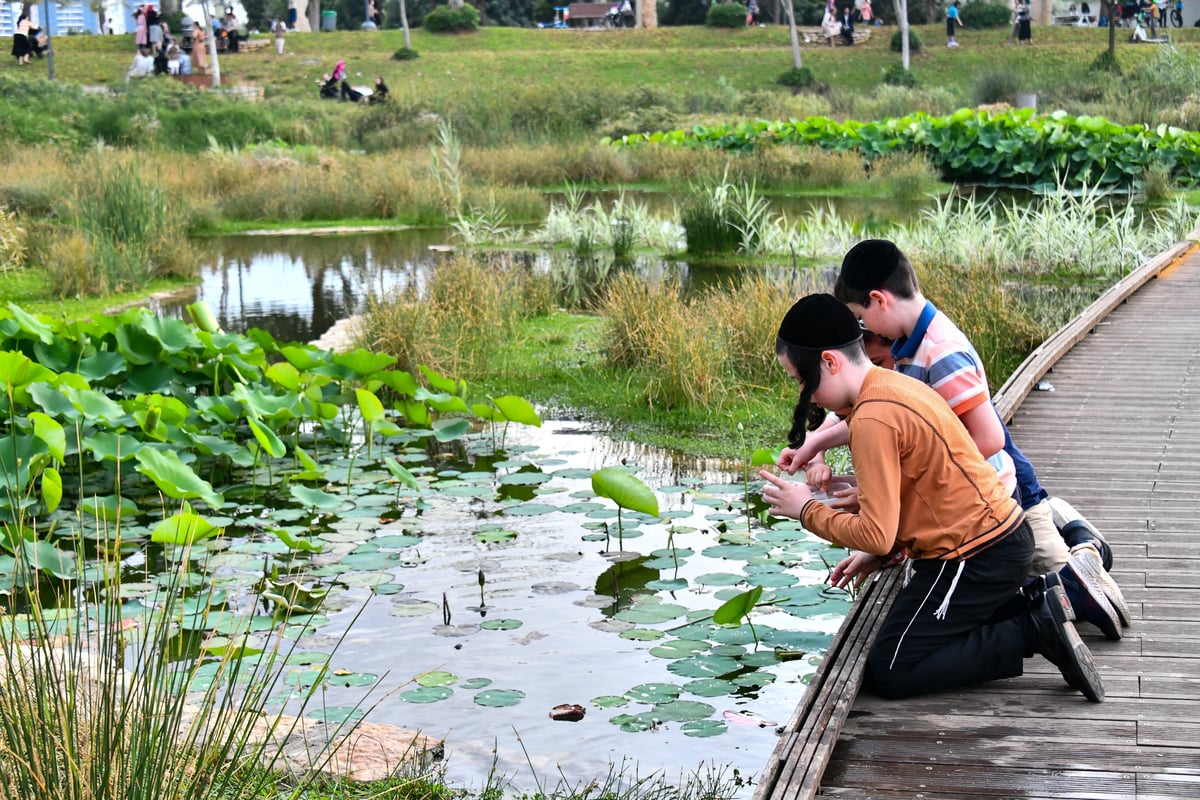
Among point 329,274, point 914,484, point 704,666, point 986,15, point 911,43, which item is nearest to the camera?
point 914,484

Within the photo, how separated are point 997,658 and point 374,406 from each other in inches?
125

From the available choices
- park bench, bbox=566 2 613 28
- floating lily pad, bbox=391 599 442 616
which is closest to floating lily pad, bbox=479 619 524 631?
floating lily pad, bbox=391 599 442 616

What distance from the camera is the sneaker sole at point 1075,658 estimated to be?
8.78 feet

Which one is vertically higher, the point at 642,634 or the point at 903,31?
the point at 903,31

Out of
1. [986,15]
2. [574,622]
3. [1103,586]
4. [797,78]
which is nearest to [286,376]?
[574,622]

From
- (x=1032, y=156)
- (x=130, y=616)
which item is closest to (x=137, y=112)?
(x=1032, y=156)

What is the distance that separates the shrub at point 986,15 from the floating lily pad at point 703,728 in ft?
137

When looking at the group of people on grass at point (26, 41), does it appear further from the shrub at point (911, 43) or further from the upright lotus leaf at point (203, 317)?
the upright lotus leaf at point (203, 317)

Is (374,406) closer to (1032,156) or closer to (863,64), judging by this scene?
(1032,156)

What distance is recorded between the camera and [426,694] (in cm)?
344

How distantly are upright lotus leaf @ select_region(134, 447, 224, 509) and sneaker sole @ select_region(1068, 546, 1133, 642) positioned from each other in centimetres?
270

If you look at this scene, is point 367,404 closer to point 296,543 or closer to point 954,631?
point 296,543

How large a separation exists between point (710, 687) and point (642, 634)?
1.34 ft

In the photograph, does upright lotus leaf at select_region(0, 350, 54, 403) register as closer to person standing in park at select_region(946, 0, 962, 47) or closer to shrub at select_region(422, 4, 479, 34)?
person standing in park at select_region(946, 0, 962, 47)
